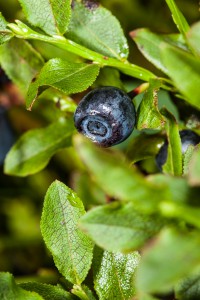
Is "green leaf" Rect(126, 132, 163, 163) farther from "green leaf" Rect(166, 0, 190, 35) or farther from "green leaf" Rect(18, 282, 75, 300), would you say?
"green leaf" Rect(18, 282, 75, 300)

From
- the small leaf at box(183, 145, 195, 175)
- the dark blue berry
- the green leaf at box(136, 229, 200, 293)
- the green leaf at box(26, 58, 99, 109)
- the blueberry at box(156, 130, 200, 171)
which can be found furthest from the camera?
A: the dark blue berry

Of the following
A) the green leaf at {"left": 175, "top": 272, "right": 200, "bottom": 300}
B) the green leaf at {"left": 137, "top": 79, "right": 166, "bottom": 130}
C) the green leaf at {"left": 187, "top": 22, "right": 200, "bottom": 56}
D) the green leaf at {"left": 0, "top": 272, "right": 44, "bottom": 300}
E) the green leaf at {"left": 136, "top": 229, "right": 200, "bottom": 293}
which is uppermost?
the green leaf at {"left": 187, "top": 22, "right": 200, "bottom": 56}

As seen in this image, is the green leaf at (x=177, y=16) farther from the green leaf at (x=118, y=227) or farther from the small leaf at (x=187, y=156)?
the green leaf at (x=118, y=227)

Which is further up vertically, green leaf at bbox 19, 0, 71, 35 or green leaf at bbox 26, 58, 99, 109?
green leaf at bbox 19, 0, 71, 35

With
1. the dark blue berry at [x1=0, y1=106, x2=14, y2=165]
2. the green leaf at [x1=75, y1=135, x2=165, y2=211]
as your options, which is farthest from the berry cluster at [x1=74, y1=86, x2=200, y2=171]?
the dark blue berry at [x1=0, y1=106, x2=14, y2=165]

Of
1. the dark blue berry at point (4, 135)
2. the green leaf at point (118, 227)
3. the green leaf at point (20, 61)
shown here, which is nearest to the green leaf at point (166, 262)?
the green leaf at point (118, 227)

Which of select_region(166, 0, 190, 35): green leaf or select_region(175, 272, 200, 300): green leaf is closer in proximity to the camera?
select_region(175, 272, 200, 300): green leaf

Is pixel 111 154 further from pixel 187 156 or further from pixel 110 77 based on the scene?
pixel 110 77

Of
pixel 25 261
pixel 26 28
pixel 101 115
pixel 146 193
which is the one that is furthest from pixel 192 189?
pixel 25 261

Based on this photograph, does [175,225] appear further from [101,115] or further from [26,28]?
[26,28]
